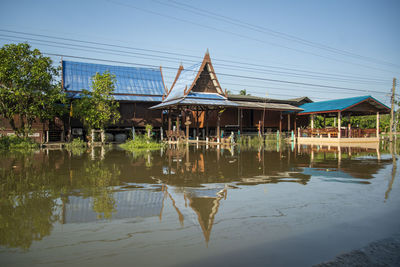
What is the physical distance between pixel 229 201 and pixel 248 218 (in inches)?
44.2

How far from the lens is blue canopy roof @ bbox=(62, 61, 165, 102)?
29314mm

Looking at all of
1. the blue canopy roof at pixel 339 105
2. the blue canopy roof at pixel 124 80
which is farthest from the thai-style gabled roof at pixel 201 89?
the blue canopy roof at pixel 339 105

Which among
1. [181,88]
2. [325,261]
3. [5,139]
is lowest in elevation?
[325,261]

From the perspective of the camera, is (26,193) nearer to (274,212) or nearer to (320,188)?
(274,212)

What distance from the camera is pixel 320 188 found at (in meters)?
7.84

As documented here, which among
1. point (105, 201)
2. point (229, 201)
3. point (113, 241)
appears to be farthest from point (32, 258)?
point (229, 201)

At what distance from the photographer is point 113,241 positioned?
4324 millimetres

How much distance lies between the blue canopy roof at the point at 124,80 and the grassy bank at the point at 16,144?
28.5ft

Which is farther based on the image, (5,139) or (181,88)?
(181,88)

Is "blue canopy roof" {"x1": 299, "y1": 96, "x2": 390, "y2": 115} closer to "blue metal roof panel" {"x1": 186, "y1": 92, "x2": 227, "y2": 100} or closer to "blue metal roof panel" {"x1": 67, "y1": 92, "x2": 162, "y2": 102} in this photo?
"blue metal roof panel" {"x1": 186, "y1": 92, "x2": 227, "y2": 100}

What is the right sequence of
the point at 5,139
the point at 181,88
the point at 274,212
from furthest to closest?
the point at 181,88 → the point at 5,139 → the point at 274,212

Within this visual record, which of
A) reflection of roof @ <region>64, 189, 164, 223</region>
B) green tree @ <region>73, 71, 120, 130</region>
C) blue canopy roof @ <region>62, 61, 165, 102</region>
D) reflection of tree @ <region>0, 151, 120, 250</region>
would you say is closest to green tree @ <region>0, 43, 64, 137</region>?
green tree @ <region>73, 71, 120, 130</region>

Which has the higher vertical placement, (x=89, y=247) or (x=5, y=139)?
(x=5, y=139)

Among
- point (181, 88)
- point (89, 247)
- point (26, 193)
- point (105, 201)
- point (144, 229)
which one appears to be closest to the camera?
point (89, 247)
